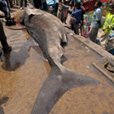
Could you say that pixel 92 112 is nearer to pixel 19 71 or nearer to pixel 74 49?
pixel 19 71

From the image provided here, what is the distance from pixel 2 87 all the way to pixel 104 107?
1.39 metres

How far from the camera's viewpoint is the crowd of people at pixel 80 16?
6.88 meters

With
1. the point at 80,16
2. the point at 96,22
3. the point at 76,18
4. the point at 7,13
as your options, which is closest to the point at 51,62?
the point at 7,13

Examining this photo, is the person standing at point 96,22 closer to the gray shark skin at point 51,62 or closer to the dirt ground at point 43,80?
the gray shark skin at point 51,62

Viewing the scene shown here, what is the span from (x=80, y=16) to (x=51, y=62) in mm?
4978

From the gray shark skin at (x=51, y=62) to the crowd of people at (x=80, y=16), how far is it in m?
0.69

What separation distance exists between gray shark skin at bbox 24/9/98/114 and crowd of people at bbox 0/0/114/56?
2.28 ft

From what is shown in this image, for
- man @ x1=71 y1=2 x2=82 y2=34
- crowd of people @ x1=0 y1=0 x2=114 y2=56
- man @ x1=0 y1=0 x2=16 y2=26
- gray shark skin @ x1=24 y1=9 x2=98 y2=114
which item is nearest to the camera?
gray shark skin @ x1=24 y1=9 x2=98 y2=114

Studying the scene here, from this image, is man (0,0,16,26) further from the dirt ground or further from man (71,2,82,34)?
man (71,2,82,34)

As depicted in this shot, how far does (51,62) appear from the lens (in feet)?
12.9

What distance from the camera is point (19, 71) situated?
4.10 metres

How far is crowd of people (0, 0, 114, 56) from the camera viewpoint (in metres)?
6.88

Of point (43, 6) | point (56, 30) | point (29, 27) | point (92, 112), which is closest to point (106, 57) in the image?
point (56, 30)

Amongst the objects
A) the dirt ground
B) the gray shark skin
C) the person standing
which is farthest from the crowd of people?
the gray shark skin
